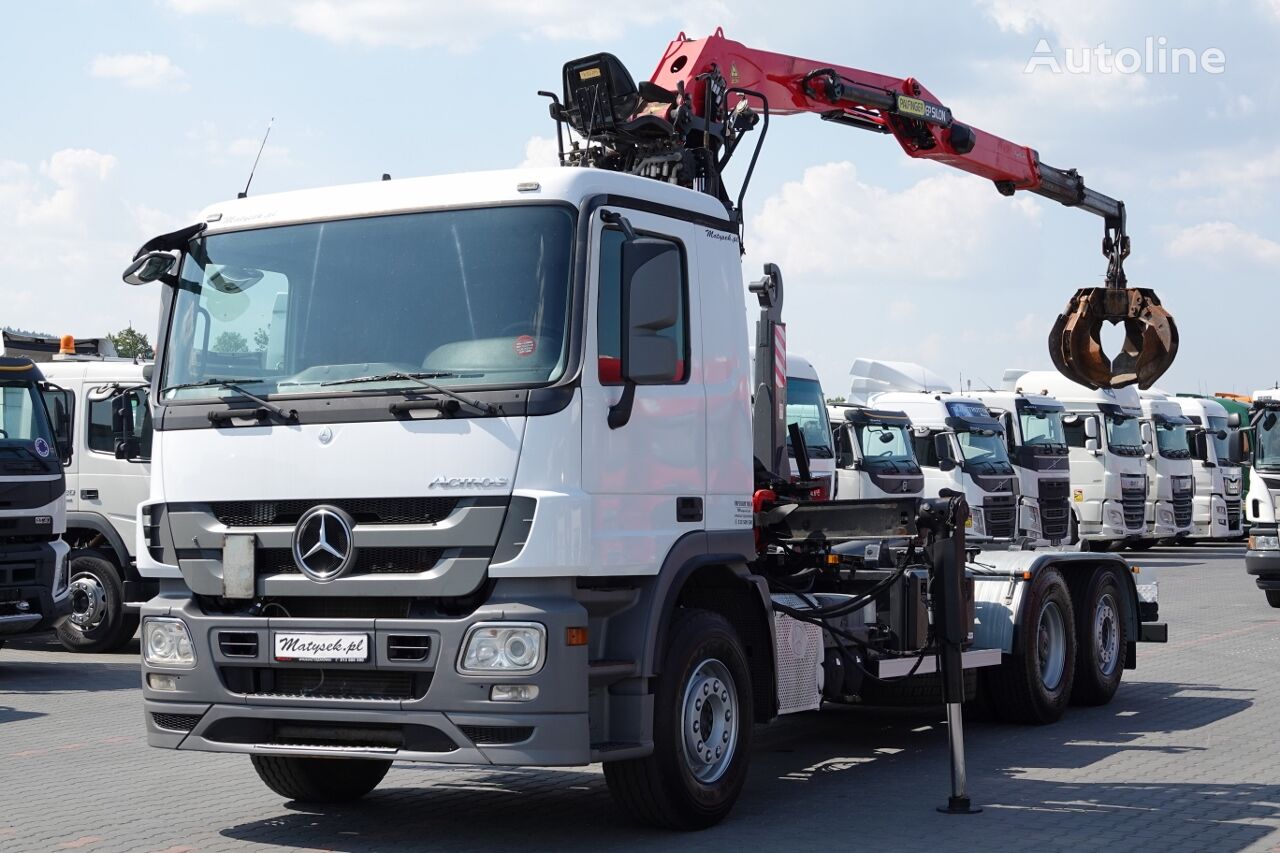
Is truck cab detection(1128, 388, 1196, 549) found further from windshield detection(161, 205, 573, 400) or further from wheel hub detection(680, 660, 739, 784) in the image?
windshield detection(161, 205, 573, 400)

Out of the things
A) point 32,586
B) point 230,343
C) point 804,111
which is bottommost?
point 32,586

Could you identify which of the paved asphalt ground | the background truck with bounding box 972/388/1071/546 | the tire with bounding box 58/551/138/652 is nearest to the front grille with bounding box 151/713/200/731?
the paved asphalt ground

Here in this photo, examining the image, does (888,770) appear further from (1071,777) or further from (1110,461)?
(1110,461)

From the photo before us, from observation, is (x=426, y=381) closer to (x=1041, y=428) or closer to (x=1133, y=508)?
(x=1041, y=428)

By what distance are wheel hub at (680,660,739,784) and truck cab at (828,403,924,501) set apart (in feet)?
51.0

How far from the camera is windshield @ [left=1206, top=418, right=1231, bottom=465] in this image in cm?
3553

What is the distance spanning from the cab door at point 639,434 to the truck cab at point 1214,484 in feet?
91.3

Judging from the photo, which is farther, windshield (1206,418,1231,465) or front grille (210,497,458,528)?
windshield (1206,418,1231,465)

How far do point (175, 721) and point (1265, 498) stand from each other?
15.6 m

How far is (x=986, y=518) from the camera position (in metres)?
25.7

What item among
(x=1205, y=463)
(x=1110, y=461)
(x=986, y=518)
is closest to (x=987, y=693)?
(x=986, y=518)

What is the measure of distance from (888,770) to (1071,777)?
98 cm

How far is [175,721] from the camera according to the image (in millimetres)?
7273

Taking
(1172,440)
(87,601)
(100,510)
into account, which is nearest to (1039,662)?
(100,510)
